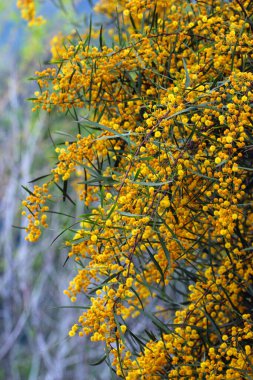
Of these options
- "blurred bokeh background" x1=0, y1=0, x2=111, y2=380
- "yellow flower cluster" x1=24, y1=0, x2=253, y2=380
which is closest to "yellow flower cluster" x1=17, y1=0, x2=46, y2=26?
"yellow flower cluster" x1=24, y1=0, x2=253, y2=380

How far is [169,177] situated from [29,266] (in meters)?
4.50

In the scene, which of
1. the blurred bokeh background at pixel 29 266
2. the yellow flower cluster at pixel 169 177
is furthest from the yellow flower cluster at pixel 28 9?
the blurred bokeh background at pixel 29 266

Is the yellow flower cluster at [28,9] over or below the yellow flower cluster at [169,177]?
over

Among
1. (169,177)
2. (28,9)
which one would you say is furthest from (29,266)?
(169,177)

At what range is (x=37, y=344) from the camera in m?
5.21

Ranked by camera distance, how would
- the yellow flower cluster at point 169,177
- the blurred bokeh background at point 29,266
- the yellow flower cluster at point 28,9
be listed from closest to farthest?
the yellow flower cluster at point 169,177, the yellow flower cluster at point 28,9, the blurred bokeh background at point 29,266

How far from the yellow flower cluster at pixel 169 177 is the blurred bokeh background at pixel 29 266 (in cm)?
298

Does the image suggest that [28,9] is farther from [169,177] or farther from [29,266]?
[29,266]

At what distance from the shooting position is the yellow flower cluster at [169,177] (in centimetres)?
110

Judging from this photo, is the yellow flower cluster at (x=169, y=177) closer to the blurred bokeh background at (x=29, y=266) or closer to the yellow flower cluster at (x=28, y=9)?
the yellow flower cluster at (x=28, y=9)

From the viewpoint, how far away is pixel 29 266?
5461 mm

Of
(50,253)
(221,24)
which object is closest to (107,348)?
(221,24)

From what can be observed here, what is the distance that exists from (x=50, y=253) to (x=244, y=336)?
4.54 metres

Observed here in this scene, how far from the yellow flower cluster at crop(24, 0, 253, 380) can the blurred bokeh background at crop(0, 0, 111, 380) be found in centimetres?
298
